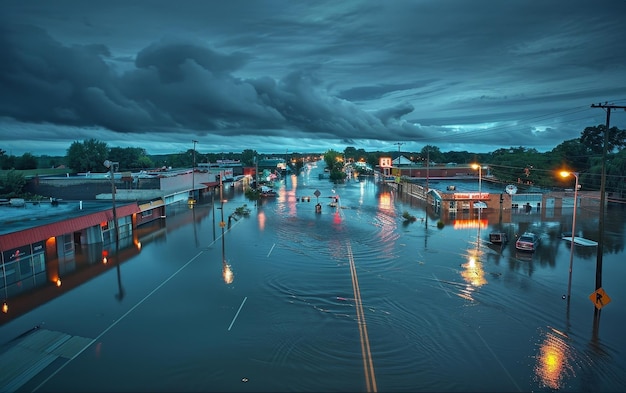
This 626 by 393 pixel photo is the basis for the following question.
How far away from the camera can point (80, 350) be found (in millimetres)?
15141

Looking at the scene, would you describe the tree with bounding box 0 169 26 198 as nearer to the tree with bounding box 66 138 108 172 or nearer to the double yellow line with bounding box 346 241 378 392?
the tree with bounding box 66 138 108 172

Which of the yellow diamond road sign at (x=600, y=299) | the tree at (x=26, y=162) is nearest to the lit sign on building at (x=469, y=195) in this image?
the yellow diamond road sign at (x=600, y=299)

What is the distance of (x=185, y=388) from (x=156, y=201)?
36.0 metres

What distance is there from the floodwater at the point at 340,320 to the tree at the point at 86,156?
5843 cm

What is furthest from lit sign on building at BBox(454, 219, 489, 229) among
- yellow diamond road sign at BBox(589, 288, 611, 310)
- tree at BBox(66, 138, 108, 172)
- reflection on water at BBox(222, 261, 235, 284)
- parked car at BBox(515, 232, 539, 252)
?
tree at BBox(66, 138, 108, 172)

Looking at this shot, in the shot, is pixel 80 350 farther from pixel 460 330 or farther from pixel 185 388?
pixel 460 330

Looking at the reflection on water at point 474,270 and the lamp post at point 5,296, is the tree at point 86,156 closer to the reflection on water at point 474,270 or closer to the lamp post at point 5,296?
the lamp post at point 5,296

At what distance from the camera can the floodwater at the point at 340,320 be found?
13.3 metres

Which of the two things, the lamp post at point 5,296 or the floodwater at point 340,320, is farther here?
the lamp post at point 5,296

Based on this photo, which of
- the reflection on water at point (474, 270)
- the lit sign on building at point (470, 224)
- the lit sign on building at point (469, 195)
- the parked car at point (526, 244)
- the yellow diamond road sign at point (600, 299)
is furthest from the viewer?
the lit sign on building at point (469, 195)

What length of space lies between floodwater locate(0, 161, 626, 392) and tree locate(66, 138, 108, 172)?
58.4 metres

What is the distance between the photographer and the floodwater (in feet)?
43.7

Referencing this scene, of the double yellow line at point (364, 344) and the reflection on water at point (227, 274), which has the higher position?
the reflection on water at point (227, 274)

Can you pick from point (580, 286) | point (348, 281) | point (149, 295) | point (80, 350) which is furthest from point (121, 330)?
point (580, 286)
